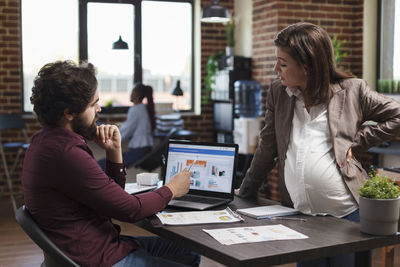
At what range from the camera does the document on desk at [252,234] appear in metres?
1.83

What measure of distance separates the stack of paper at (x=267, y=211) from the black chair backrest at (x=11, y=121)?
4.14m

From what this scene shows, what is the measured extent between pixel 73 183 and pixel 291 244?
0.74m

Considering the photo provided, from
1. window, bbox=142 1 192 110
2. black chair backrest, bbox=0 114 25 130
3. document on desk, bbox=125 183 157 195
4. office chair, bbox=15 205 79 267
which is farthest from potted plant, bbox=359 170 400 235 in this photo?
window, bbox=142 1 192 110

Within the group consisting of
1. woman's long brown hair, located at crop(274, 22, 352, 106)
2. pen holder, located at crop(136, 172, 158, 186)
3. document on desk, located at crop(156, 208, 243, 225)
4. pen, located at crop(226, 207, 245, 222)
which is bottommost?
document on desk, located at crop(156, 208, 243, 225)

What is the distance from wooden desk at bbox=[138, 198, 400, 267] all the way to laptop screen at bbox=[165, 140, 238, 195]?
15.7 inches

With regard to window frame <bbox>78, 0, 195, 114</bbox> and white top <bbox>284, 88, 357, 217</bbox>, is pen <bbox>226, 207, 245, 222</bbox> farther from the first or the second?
window frame <bbox>78, 0, 195, 114</bbox>

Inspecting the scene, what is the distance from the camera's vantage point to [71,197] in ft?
5.97

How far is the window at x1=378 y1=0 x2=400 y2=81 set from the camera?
5371 millimetres

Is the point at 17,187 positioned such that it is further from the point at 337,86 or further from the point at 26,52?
the point at 337,86

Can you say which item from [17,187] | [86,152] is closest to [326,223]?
[86,152]

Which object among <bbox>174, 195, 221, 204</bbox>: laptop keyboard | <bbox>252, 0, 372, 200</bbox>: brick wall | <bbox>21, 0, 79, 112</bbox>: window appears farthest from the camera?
<bbox>21, 0, 79, 112</bbox>: window

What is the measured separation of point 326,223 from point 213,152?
674 millimetres

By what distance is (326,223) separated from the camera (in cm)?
206

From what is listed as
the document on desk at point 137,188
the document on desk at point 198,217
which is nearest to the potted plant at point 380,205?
the document on desk at point 198,217
